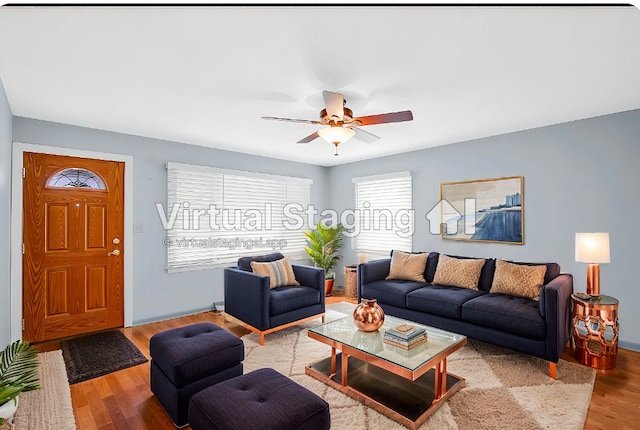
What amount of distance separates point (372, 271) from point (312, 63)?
110 inches

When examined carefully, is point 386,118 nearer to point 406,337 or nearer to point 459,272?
point 406,337

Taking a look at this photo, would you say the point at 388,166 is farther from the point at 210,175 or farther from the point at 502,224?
the point at 210,175

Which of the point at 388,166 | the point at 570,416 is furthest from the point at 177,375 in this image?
the point at 388,166

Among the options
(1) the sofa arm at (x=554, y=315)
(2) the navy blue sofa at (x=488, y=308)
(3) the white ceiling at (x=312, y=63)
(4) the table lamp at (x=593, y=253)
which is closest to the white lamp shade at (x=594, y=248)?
(4) the table lamp at (x=593, y=253)

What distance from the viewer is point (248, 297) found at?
11.7 ft

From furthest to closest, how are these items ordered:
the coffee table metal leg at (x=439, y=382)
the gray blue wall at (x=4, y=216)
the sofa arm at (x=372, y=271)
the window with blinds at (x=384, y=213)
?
the window with blinds at (x=384, y=213) → the sofa arm at (x=372, y=271) → the gray blue wall at (x=4, y=216) → the coffee table metal leg at (x=439, y=382)

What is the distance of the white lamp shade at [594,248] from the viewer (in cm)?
292

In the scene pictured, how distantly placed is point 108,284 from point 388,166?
4.29 m

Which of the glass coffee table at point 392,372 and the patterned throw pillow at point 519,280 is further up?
the patterned throw pillow at point 519,280

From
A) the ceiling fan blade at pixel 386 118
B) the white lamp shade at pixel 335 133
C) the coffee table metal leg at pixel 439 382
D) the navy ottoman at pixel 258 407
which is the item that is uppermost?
the ceiling fan blade at pixel 386 118

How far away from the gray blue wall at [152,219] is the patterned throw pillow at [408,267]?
255cm

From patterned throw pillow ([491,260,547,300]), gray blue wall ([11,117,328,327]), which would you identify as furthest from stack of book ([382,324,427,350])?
gray blue wall ([11,117,328,327])

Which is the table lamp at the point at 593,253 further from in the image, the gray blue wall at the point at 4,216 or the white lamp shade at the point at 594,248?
the gray blue wall at the point at 4,216

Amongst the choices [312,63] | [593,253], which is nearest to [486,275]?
[593,253]
